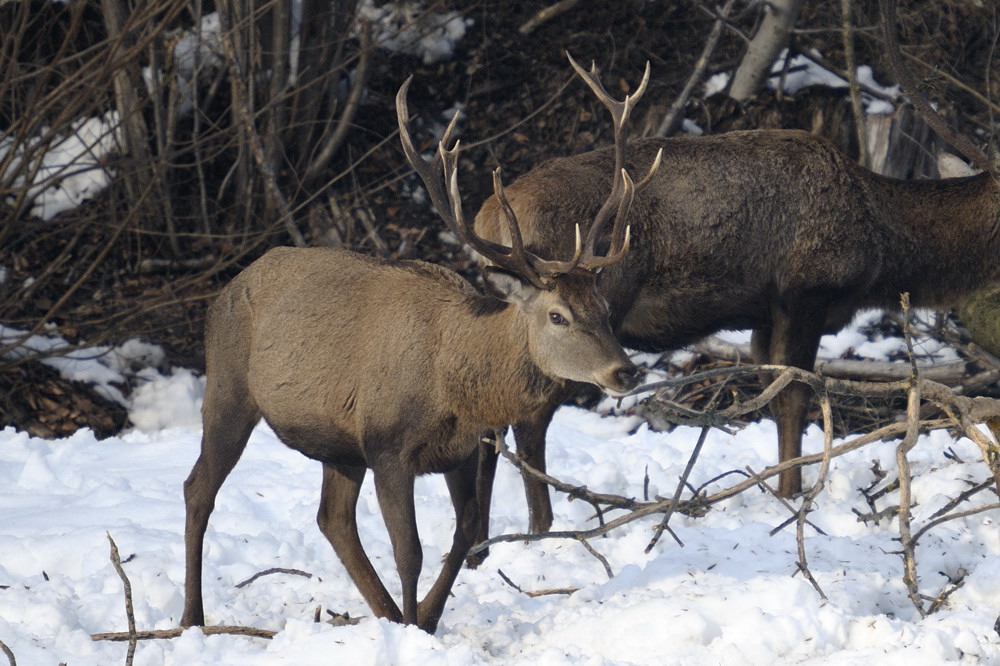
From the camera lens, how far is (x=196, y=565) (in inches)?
217

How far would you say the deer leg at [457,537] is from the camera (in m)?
5.26

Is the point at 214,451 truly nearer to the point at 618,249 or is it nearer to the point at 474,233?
the point at 474,233

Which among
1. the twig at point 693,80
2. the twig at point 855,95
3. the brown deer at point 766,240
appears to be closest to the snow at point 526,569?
the brown deer at point 766,240

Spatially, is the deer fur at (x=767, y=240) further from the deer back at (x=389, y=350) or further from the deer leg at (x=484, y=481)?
the deer back at (x=389, y=350)

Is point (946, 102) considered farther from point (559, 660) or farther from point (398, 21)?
point (559, 660)

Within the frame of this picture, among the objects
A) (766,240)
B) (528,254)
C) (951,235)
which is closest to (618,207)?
(528,254)

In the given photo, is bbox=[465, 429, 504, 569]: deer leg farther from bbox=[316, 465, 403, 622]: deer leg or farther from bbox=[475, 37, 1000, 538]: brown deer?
bbox=[316, 465, 403, 622]: deer leg

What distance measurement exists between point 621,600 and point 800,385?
2661 mm

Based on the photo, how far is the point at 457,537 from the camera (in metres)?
5.45

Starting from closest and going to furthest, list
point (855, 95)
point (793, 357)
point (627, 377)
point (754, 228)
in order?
point (627, 377), point (754, 228), point (793, 357), point (855, 95)

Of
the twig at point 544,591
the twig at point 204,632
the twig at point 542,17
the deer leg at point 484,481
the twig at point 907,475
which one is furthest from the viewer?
the twig at point 542,17

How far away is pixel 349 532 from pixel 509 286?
138cm

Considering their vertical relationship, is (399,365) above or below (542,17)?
above

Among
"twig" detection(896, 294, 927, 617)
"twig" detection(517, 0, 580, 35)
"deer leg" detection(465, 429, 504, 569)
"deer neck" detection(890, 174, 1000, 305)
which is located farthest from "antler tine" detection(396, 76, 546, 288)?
"twig" detection(517, 0, 580, 35)
